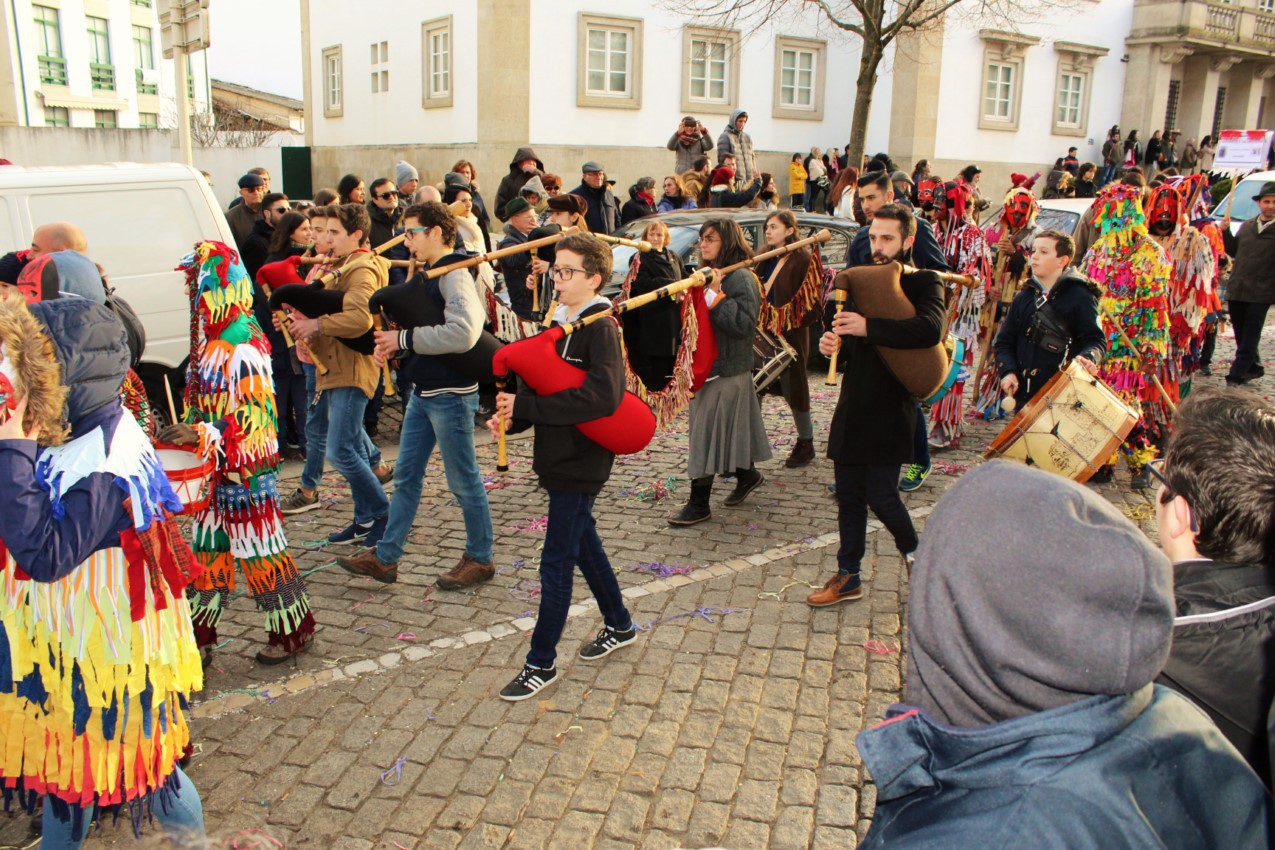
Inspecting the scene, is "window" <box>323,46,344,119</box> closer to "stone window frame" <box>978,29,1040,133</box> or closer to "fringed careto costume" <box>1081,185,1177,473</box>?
"stone window frame" <box>978,29,1040,133</box>

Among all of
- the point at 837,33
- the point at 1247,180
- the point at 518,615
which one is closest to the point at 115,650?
the point at 518,615

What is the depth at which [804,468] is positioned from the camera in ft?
23.6

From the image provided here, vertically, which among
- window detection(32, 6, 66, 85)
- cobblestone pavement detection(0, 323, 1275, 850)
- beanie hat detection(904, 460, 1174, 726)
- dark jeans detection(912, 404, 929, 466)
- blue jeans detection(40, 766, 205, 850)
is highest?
window detection(32, 6, 66, 85)

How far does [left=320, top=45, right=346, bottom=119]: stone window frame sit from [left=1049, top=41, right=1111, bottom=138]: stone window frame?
61.4 ft

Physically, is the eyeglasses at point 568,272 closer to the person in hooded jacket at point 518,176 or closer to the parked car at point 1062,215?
the person in hooded jacket at point 518,176

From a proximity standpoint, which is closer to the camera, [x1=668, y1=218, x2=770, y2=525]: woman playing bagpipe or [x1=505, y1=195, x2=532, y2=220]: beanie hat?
[x1=668, y1=218, x2=770, y2=525]: woman playing bagpipe

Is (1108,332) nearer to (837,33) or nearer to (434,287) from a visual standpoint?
(434,287)

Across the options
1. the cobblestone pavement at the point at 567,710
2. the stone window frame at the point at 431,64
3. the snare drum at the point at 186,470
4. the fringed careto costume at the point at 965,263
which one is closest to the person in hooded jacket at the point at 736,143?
the fringed careto costume at the point at 965,263

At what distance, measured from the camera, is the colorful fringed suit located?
3.91 m

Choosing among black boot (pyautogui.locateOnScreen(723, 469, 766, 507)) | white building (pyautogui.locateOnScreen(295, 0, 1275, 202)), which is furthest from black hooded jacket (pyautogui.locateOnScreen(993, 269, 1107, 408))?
white building (pyautogui.locateOnScreen(295, 0, 1275, 202))

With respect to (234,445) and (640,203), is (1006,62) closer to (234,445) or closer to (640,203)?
(640,203)

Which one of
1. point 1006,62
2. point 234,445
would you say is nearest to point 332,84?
point 1006,62

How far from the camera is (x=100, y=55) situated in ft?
116

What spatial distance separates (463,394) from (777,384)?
268cm
